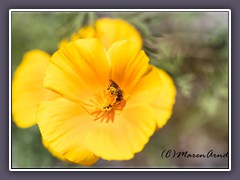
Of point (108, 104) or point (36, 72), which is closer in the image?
point (108, 104)

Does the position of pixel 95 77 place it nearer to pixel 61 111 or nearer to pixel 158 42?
pixel 61 111

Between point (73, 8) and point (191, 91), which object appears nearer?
point (73, 8)

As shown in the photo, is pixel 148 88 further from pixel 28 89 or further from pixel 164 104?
pixel 28 89

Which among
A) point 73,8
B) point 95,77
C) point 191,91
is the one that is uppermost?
point 73,8

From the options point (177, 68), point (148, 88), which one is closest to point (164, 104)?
point (148, 88)

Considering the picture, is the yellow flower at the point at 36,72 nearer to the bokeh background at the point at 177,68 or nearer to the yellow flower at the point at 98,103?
the bokeh background at the point at 177,68

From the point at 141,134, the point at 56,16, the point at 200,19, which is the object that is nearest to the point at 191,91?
the point at 200,19
